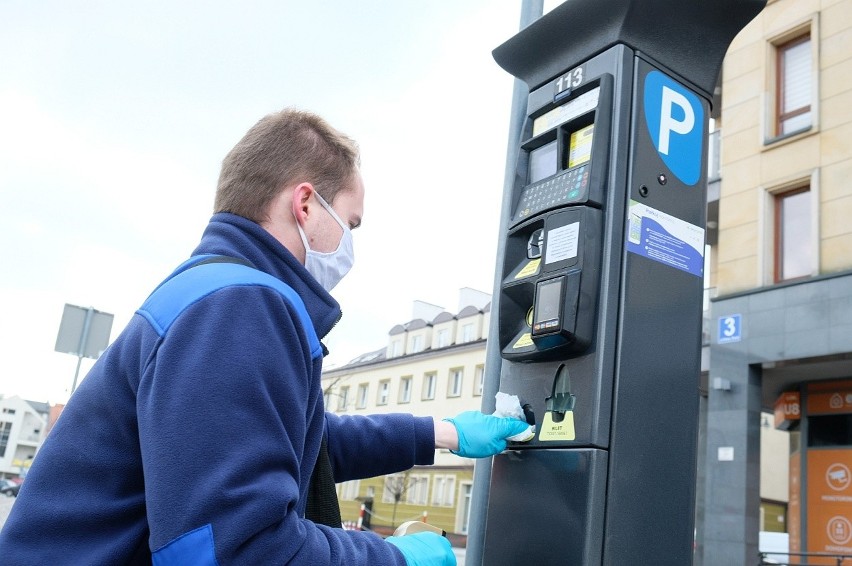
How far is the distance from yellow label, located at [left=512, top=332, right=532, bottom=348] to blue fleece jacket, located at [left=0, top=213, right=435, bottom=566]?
0.98m

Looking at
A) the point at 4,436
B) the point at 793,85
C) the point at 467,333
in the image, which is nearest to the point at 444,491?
the point at 467,333

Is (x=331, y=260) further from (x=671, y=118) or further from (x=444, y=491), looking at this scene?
(x=444, y=491)

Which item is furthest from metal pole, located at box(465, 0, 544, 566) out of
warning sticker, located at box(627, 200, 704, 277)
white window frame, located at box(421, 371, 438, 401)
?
white window frame, located at box(421, 371, 438, 401)

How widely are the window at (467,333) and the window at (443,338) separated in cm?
145

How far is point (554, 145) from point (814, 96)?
38.6 ft

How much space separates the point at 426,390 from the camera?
40.7m

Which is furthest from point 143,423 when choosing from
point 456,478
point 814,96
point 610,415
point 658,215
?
point 456,478

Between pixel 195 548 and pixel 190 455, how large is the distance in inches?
5.8

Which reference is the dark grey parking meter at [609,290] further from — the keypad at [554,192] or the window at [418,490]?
the window at [418,490]

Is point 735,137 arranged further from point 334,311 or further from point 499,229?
point 334,311

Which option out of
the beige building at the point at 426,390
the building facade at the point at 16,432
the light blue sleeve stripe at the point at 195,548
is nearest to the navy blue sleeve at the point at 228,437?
the light blue sleeve stripe at the point at 195,548

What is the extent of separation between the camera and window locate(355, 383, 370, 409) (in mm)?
46094

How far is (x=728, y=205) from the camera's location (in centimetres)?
1388

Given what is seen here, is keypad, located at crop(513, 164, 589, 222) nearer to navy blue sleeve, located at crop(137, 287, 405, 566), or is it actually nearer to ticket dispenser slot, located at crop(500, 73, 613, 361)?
ticket dispenser slot, located at crop(500, 73, 613, 361)
